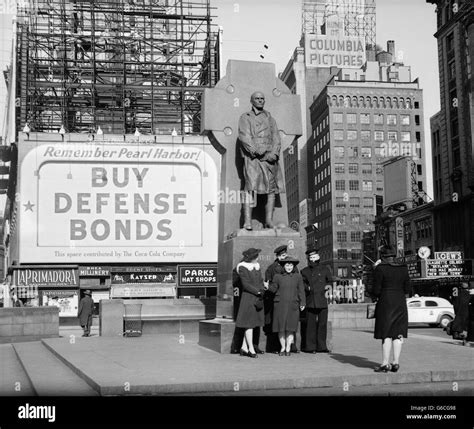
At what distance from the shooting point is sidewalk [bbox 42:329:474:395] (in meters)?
9.04

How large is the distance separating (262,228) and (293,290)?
8.35 feet

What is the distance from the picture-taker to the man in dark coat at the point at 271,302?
1270 centimetres

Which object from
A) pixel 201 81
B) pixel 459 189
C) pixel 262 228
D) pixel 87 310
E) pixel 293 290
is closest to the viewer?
pixel 293 290

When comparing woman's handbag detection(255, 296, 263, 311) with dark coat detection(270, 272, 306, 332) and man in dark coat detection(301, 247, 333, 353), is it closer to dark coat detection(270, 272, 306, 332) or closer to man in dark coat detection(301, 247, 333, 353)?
dark coat detection(270, 272, 306, 332)

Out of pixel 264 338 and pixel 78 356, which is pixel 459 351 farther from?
pixel 78 356

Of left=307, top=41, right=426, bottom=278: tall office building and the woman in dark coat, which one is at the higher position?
left=307, top=41, right=426, bottom=278: tall office building

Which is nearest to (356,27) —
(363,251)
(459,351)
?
(363,251)

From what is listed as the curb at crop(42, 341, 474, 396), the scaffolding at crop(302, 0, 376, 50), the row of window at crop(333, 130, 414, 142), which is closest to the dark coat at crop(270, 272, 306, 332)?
the curb at crop(42, 341, 474, 396)

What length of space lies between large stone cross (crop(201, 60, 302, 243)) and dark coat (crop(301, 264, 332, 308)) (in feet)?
6.25

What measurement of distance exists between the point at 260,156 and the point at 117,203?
130 feet

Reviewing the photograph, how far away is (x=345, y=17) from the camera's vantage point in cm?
13575

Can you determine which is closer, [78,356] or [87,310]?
[78,356]

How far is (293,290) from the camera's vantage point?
1236 centimetres

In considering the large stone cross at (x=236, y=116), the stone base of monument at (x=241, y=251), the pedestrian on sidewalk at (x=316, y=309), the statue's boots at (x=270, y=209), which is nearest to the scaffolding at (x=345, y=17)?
the large stone cross at (x=236, y=116)
